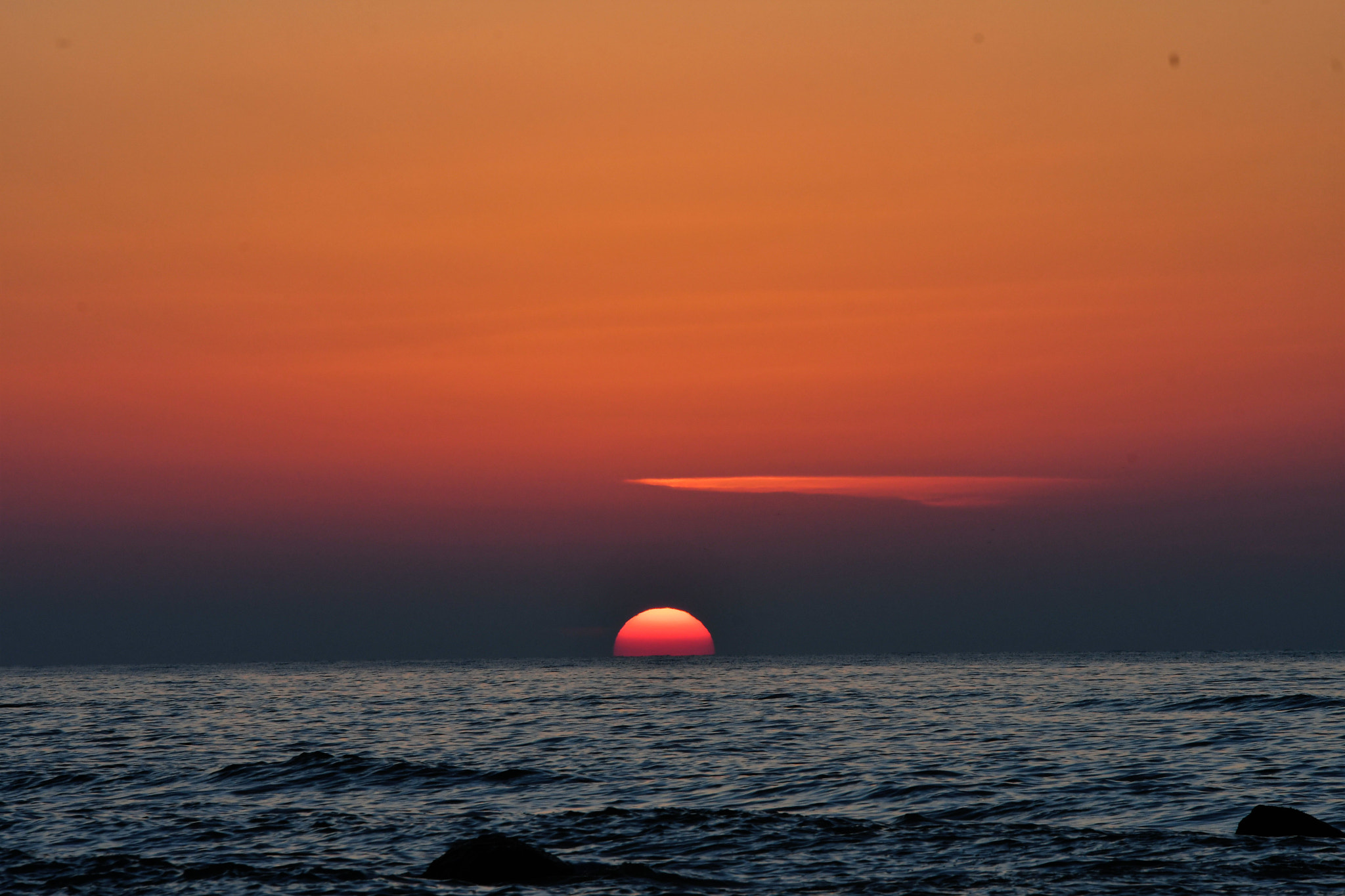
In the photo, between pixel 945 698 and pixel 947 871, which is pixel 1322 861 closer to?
pixel 947 871

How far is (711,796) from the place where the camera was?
27.8 meters

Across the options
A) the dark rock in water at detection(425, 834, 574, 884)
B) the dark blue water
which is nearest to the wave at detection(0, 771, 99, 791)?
the dark blue water

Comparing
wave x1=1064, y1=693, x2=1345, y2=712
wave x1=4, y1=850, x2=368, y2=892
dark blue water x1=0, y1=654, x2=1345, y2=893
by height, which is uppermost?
wave x1=4, y1=850, x2=368, y2=892

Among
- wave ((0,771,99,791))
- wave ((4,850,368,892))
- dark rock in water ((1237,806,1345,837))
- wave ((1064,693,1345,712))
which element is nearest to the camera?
wave ((4,850,368,892))

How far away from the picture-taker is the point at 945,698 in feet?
223

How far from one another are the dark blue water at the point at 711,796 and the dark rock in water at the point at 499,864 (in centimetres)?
56

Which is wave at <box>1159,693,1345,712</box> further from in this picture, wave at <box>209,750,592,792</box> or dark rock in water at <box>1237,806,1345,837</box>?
wave at <box>209,750,592,792</box>

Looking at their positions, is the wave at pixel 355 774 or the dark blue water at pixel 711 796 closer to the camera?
the dark blue water at pixel 711 796

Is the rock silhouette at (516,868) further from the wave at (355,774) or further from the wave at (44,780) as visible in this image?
the wave at (44,780)

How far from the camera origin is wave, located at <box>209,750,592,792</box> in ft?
102

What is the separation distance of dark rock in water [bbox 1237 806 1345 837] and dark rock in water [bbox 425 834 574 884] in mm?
12107

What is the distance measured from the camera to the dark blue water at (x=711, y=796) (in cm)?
1884

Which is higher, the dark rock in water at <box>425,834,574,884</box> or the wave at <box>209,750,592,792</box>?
the dark rock in water at <box>425,834,574,884</box>

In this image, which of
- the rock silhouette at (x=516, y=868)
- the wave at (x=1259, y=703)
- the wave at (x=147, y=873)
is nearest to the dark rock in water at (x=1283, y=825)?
the rock silhouette at (x=516, y=868)
